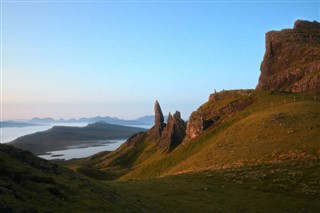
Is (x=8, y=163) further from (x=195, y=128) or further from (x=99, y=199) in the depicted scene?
(x=195, y=128)

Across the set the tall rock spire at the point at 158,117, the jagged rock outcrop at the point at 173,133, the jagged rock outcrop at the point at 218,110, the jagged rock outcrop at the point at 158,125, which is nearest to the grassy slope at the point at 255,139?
the jagged rock outcrop at the point at 218,110

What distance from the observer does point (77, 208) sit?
21.1 metres

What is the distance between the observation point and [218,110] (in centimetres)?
9594

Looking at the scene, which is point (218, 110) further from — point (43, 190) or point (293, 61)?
point (43, 190)

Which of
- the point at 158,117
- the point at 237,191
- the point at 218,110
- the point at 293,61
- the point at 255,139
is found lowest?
the point at 237,191

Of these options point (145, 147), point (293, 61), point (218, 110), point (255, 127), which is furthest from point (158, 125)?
point (255, 127)

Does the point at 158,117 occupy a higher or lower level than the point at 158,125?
higher

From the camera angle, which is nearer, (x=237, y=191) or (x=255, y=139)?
(x=237, y=191)

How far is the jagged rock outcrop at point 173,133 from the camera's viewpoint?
11381cm

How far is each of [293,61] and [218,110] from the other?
151 feet

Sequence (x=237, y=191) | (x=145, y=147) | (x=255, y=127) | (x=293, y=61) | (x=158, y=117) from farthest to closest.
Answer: (x=158, y=117) → (x=145, y=147) → (x=293, y=61) → (x=255, y=127) → (x=237, y=191)

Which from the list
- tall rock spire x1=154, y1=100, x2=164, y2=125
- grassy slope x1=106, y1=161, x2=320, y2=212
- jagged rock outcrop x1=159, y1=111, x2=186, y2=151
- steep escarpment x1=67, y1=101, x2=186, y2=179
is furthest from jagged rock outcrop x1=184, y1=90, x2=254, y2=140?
grassy slope x1=106, y1=161, x2=320, y2=212

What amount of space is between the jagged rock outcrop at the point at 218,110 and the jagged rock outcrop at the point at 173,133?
46.2 ft

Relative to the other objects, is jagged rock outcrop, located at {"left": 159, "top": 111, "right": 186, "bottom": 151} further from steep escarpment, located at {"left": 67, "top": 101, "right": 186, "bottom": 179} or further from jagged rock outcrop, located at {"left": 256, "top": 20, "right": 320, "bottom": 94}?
jagged rock outcrop, located at {"left": 256, "top": 20, "right": 320, "bottom": 94}
